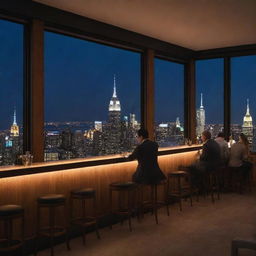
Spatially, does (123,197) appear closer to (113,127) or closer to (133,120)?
(113,127)

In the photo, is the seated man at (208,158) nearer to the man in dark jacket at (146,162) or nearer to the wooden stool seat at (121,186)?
the man in dark jacket at (146,162)

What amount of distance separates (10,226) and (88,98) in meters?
3.05

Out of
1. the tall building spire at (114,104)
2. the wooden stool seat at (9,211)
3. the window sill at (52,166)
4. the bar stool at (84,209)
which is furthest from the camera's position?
the tall building spire at (114,104)

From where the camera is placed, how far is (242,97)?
31.1 ft

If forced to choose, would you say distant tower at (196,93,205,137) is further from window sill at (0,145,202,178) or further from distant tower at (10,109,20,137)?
distant tower at (10,109,20,137)

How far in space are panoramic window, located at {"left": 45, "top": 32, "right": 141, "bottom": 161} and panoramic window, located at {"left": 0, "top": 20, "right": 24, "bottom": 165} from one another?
42 cm

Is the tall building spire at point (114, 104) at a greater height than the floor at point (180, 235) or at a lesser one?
greater

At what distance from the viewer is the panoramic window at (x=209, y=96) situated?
957cm

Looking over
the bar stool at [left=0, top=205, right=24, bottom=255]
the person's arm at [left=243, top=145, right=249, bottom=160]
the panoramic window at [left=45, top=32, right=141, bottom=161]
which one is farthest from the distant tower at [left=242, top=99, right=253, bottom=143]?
the bar stool at [left=0, top=205, right=24, bottom=255]

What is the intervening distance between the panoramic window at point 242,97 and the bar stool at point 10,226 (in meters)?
6.18

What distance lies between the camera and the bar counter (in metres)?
4.63

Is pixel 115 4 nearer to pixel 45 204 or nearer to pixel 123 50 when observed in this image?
pixel 123 50

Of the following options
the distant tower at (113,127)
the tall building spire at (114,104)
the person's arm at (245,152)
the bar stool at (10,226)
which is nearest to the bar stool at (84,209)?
the bar stool at (10,226)

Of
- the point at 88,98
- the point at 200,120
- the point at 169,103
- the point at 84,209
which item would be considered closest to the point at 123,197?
the point at 84,209
